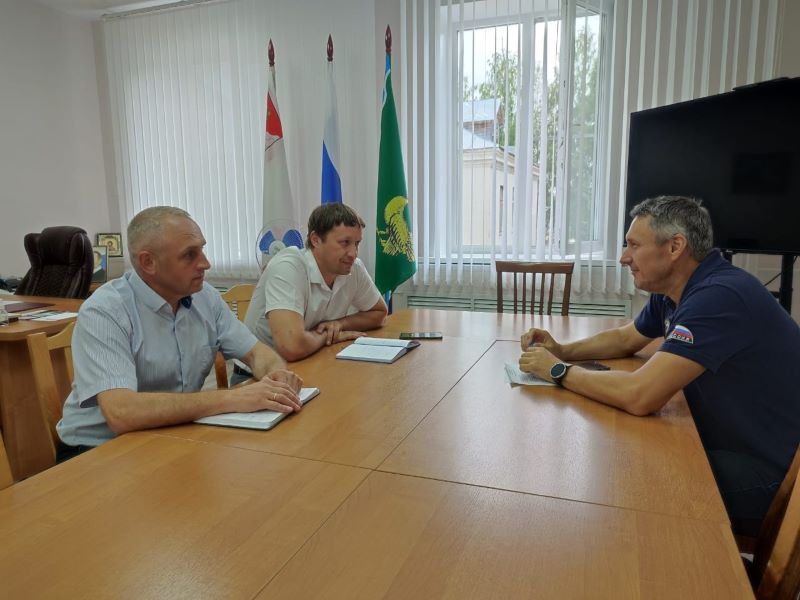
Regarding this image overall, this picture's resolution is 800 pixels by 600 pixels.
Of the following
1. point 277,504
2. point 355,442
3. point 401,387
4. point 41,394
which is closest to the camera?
point 277,504

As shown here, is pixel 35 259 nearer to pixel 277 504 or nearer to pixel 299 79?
pixel 299 79

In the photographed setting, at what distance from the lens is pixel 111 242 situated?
517cm

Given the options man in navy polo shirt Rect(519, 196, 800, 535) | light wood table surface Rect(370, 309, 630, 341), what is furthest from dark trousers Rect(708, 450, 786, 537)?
light wood table surface Rect(370, 309, 630, 341)

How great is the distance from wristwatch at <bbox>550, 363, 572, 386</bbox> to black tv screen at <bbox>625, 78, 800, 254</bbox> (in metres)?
1.67

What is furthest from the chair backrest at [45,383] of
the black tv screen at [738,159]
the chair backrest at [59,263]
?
→ the black tv screen at [738,159]

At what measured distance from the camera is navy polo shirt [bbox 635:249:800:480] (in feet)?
4.57

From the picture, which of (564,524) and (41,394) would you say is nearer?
(564,524)

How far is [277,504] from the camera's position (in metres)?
0.96

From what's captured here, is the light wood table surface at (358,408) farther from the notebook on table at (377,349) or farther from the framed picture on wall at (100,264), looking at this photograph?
the framed picture on wall at (100,264)

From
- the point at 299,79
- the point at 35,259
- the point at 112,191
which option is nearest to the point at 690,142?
the point at 299,79

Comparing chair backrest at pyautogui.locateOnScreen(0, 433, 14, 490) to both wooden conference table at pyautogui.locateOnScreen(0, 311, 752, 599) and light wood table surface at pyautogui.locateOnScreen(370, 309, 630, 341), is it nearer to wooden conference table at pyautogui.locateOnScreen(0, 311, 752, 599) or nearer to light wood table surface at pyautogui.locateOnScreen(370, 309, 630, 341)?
wooden conference table at pyautogui.locateOnScreen(0, 311, 752, 599)

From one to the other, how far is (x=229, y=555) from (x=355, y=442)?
0.44 meters

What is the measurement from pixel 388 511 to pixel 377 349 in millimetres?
1142

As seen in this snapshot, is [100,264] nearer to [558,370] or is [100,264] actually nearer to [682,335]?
[558,370]
